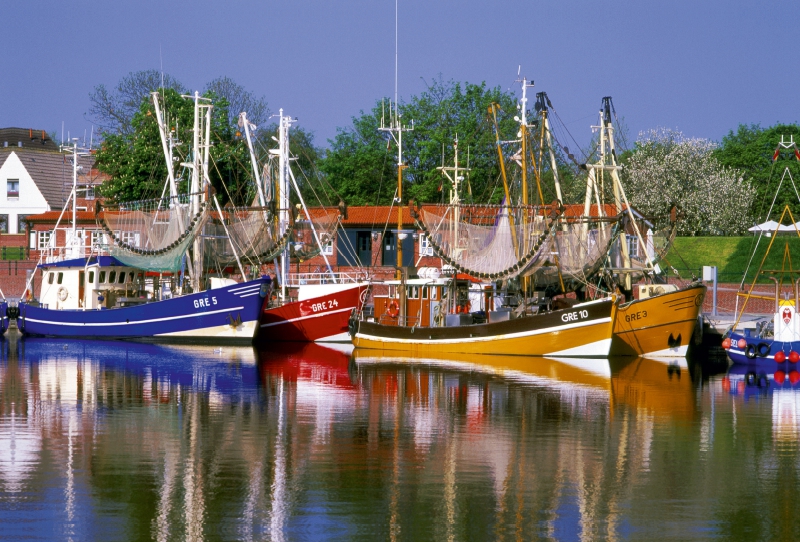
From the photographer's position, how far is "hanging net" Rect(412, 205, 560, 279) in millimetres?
38750

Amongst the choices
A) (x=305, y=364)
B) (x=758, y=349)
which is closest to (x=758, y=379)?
(x=758, y=349)

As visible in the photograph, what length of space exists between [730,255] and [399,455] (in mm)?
47365

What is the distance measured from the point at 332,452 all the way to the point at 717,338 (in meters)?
26.2

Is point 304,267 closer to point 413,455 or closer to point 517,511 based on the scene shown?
point 413,455

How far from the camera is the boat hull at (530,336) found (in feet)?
123

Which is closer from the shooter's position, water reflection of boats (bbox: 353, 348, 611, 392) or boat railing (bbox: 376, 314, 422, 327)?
water reflection of boats (bbox: 353, 348, 611, 392)

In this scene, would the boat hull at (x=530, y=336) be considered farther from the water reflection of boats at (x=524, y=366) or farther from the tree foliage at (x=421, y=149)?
the tree foliage at (x=421, y=149)

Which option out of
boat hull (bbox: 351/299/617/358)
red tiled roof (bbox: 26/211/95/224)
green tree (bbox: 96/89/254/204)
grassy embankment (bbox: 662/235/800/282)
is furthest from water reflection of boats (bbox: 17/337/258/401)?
grassy embankment (bbox: 662/235/800/282)

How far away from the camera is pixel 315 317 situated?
47625 millimetres

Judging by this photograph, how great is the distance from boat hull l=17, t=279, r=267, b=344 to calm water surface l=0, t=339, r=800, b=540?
11.6 meters

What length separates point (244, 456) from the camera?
65.2 feet

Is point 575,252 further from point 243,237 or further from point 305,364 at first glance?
point 243,237

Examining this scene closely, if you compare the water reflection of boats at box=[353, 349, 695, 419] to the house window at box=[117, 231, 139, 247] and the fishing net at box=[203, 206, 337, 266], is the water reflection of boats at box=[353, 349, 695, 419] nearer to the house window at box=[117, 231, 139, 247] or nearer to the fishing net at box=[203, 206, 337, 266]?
the fishing net at box=[203, 206, 337, 266]

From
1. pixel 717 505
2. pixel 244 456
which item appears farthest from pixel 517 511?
pixel 244 456
